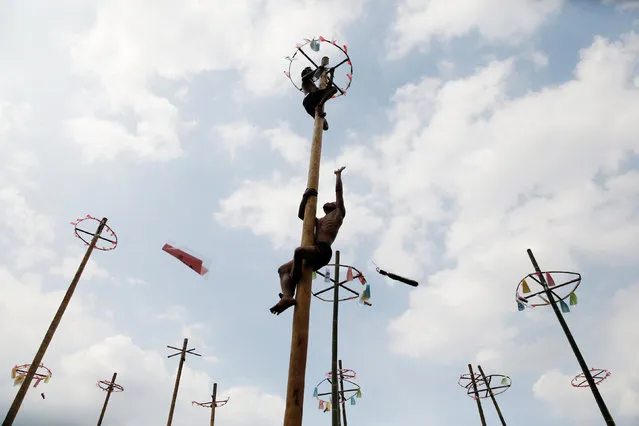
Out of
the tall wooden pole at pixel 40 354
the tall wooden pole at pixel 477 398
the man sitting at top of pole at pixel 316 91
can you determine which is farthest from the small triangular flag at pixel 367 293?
Result: the tall wooden pole at pixel 477 398

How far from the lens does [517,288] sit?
15.9 m

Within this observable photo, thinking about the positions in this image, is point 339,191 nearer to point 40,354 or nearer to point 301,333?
point 301,333

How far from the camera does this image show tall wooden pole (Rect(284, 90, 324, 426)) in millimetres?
3449

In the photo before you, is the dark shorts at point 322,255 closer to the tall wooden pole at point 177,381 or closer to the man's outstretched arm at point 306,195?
the man's outstretched arm at point 306,195

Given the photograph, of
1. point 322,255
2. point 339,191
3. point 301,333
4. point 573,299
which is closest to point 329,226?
point 322,255

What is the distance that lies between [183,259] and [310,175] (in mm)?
2067

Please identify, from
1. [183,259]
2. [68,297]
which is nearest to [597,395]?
[183,259]

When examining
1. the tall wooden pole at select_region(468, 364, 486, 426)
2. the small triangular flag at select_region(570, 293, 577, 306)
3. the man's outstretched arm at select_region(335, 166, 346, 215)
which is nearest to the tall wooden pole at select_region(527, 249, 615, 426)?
the small triangular flag at select_region(570, 293, 577, 306)

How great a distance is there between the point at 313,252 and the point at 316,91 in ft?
9.12

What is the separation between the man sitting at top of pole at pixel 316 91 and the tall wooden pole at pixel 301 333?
1.34 m

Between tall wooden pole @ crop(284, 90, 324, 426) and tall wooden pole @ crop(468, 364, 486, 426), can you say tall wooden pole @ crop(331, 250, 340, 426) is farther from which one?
tall wooden pole @ crop(468, 364, 486, 426)

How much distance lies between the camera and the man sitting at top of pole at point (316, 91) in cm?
591

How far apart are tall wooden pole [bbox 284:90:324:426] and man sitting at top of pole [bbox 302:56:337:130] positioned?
1339 mm

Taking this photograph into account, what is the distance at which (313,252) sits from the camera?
4363mm
